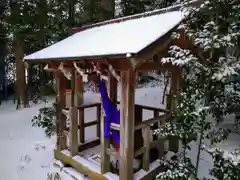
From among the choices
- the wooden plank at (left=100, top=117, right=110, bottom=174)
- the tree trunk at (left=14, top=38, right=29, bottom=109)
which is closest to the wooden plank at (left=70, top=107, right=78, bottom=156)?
the wooden plank at (left=100, top=117, right=110, bottom=174)

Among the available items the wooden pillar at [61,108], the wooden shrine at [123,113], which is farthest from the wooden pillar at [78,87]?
the wooden pillar at [61,108]

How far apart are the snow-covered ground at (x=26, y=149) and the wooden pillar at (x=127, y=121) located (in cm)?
146

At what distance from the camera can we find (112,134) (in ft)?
12.7

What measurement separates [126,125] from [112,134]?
2.05ft

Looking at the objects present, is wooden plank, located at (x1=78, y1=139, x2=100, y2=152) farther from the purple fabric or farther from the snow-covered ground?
the purple fabric

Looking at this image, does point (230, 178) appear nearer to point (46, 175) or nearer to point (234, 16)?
point (234, 16)

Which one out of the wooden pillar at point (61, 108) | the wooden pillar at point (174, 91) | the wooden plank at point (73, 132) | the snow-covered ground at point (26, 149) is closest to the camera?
the wooden pillar at point (174, 91)

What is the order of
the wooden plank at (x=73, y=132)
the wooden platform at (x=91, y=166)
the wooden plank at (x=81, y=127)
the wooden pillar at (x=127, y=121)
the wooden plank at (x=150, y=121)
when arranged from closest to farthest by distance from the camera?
the wooden pillar at (x=127, y=121) < the wooden plank at (x=150, y=121) < the wooden platform at (x=91, y=166) < the wooden plank at (x=73, y=132) < the wooden plank at (x=81, y=127)

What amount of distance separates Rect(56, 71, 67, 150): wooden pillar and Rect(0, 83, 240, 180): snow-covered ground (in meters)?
0.51

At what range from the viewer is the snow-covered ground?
4.66 meters

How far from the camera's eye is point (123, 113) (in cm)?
333

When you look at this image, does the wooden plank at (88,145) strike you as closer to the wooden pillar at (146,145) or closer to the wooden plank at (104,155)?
the wooden plank at (104,155)

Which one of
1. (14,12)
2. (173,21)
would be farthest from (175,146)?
(14,12)

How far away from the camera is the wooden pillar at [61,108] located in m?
4.78
